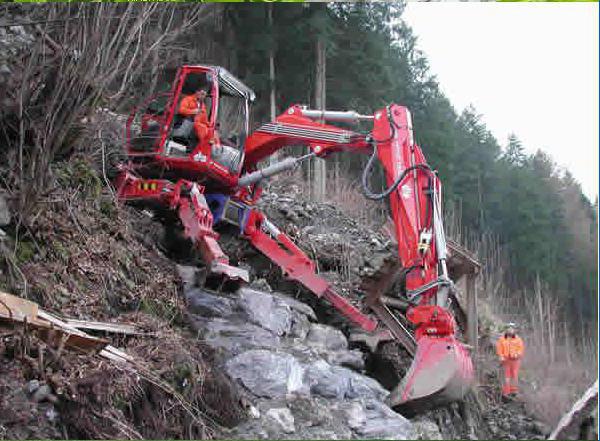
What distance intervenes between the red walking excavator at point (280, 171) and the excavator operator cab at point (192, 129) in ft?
0.05

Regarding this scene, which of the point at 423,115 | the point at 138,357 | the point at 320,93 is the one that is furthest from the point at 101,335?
the point at 423,115

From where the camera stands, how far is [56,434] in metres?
4.35

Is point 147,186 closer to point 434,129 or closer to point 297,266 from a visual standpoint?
point 297,266

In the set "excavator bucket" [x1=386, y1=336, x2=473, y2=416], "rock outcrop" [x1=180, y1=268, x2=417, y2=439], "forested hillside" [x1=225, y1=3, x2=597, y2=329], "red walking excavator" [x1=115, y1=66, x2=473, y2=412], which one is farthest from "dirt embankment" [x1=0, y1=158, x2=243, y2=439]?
"forested hillside" [x1=225, y1=3, x2=597, y2=329]

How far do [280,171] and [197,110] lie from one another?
1260mm

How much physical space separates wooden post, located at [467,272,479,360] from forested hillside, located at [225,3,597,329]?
713cm

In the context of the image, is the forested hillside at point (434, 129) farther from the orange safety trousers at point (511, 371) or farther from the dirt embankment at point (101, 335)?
the dirt embankment at point (101, 335)

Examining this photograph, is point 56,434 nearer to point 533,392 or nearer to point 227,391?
point 227,391

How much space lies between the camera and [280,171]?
8664 millimetres

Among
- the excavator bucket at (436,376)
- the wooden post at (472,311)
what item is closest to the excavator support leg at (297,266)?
the wooden post at (472,311)

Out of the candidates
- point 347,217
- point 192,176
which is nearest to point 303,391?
point 192,176

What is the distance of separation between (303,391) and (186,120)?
387cm

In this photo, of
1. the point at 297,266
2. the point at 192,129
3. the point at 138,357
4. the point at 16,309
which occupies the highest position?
the point at 192,129

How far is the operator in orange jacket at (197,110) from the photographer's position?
8.61 m
